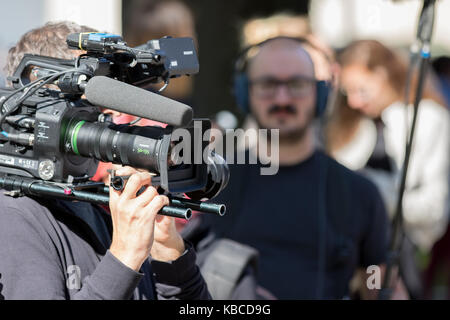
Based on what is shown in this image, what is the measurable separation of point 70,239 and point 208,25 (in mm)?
3508

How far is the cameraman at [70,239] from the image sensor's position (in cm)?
143

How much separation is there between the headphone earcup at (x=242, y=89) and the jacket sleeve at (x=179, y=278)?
1.30m

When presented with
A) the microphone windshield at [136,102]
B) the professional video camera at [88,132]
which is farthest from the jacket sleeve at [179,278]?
the microphone windshield at [136,102]

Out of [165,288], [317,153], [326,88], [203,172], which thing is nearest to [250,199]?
[317,153]

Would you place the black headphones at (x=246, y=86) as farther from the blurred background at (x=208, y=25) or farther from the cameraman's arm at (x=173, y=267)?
the cameraman's arm at (x=173, y=267)

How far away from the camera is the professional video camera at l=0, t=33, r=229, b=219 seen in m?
1.44

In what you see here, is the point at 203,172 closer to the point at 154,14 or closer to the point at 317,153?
the point at 317,153

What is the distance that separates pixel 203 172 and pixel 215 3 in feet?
11.7

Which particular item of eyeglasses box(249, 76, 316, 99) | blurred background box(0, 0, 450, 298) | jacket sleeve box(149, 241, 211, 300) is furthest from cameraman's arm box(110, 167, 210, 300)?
blurred background box(0, 0, 450, 298)

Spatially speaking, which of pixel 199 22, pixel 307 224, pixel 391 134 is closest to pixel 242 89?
pixel 307 224

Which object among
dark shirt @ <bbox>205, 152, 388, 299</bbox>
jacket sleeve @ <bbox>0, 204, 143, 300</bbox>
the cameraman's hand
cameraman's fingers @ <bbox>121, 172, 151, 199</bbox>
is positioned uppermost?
cameraman's fingers @ <bbox>121, 172, 151, 199</bbox>

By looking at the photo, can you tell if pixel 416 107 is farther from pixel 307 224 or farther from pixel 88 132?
pixel 88 132

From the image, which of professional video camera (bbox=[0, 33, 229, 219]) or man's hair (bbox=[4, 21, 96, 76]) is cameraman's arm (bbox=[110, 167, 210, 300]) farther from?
man's hair (bbox=[4, 21, 96, 76])

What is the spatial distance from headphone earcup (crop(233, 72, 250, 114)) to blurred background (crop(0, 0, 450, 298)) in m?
0.52
